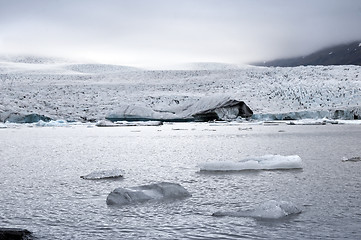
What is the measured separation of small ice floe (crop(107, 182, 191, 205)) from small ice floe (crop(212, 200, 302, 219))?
33.6 inches

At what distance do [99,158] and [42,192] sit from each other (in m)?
3.65

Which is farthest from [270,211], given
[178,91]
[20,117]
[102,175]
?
[178,91]

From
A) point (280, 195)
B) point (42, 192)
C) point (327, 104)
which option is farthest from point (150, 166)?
point (327, 104)

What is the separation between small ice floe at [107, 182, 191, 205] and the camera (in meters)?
4.07

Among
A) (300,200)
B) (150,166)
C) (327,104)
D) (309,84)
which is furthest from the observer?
(309,84)

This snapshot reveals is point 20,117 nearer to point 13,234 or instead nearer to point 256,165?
point 256,165

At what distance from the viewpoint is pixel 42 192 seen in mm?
4676

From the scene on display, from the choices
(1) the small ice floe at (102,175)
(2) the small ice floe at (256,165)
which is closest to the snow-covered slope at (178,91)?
(2) the small ice floe at (256,165)

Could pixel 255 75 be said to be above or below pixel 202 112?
above

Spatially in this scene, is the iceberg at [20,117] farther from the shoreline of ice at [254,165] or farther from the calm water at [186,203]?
the shoreline of ice at [254,165]

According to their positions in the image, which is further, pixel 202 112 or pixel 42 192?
pixel 202 112

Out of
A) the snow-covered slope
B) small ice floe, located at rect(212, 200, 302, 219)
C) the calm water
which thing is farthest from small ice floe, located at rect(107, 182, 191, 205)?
the snow-covered slope

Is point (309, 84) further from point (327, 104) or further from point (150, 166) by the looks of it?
point (150, 166)

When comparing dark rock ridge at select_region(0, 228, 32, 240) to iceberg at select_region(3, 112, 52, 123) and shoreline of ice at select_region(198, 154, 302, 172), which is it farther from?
iceberg at select_region(3, 112, 52, 123)
